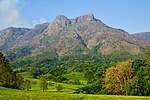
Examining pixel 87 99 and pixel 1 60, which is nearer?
pixel 87 99

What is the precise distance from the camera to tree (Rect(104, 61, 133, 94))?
98975 mm

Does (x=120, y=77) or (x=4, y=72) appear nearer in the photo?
(x=4, y=72)

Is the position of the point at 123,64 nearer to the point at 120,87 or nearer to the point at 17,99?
the point at 120,87

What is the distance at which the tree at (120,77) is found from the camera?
3897 inches

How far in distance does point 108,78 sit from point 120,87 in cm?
551

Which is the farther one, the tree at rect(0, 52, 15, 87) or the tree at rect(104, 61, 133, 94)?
the tree at rect(104, 61, 133, 94)

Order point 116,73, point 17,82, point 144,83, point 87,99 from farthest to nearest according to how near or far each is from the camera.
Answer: point 17,82, point 116,73, point 144,83, point 87,99

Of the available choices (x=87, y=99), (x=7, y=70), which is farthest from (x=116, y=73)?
(x=87, y=99)

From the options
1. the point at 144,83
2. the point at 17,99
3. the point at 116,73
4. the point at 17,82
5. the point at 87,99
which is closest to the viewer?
the point at 17,99

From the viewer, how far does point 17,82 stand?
11950 centimetres

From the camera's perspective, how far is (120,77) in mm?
99875

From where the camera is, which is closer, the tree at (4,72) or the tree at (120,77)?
the tree at (4,72)

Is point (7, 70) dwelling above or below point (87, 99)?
above

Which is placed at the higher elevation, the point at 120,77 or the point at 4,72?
the point at 4,72
